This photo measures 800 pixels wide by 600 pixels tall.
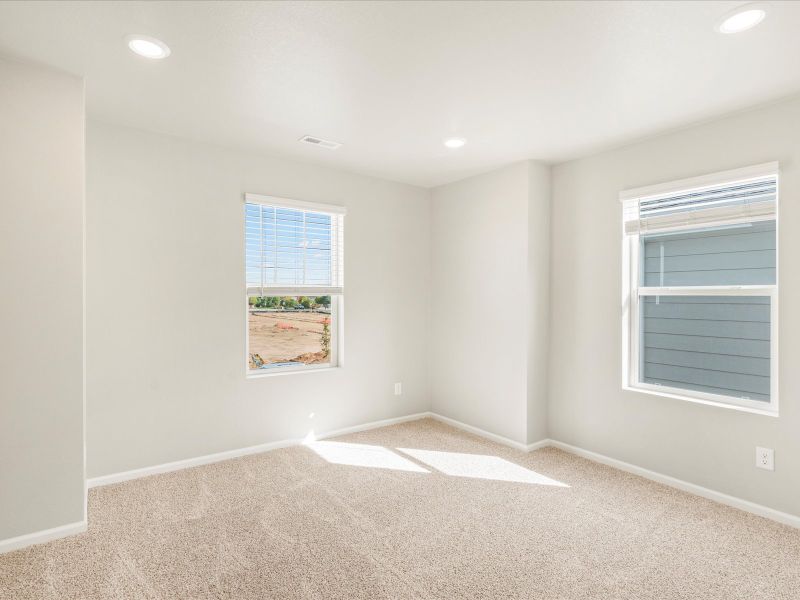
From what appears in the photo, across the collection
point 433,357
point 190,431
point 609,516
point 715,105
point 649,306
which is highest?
point 715,105

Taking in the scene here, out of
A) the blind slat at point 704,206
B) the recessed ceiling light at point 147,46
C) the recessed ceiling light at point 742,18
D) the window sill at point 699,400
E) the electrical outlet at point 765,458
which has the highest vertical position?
the recessed ceiling light at point 147,46

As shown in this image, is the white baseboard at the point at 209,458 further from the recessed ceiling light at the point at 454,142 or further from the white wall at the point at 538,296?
the recessed ceiling light at the point at 454,142

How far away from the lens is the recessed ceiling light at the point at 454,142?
10.8ft

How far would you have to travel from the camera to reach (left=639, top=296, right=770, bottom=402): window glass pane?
285 cm

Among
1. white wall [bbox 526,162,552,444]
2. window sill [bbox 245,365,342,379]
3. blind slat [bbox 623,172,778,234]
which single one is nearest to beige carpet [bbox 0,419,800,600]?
white wall [bbox 526,162,552,444]

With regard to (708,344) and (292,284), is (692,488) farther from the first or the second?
(292,284)

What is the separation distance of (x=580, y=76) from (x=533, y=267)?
1731 millimetres

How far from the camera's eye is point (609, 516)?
270 centimetres

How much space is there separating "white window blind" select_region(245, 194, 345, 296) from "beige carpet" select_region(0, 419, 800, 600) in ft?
4.71

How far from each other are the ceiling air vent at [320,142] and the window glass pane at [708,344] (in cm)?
258

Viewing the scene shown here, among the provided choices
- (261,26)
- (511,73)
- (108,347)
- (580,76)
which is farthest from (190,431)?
(580,76)

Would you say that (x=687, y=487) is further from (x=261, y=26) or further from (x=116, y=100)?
(x=116, y=100)

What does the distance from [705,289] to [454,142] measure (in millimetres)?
1962

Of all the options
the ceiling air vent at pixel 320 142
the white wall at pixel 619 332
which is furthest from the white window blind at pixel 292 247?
the white wall at pixel 619 332
